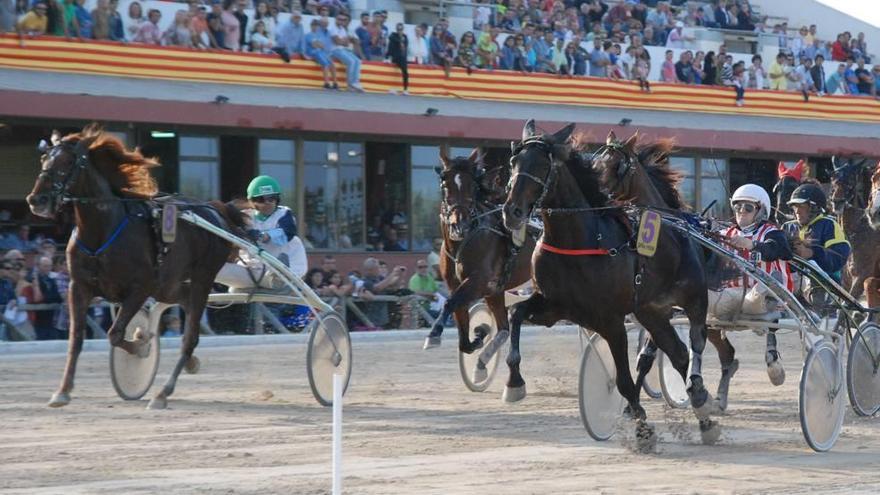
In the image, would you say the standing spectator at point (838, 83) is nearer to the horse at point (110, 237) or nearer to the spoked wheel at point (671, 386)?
the spoked wheel at point (671, 386)

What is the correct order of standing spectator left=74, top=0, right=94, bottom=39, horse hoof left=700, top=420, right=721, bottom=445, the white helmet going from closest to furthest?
horse hoof left=700, top=420, right=721, bottom=445 → the white helmet → standing spectator left=74, top=0, right=94, bottom=39

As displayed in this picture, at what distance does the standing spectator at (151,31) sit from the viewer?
19875mm

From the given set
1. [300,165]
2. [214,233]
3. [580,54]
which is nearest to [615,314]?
[214,233]

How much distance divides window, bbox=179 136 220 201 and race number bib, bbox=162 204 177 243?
10.4 m

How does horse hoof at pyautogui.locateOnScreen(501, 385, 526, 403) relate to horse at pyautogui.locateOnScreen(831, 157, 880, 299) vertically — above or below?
below

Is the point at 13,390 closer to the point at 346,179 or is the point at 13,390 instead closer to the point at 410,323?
the point at 410,323

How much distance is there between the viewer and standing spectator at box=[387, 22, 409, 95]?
2203 centimetres

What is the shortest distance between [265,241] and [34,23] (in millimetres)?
8379

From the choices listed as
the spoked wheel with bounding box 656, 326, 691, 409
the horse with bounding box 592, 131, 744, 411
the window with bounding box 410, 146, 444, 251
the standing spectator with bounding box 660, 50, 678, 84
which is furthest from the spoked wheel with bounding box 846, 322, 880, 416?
the standing spectator with bounding box 660, 50, 678, 84

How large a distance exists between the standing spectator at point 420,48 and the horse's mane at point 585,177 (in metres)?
14.6

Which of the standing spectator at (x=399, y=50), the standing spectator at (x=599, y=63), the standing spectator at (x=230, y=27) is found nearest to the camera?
the standing spectator at (x=230, y=27)

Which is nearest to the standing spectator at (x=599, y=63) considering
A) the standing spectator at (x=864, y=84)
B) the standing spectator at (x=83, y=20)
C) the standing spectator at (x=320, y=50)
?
the standing spectator at (x=320, y=50)

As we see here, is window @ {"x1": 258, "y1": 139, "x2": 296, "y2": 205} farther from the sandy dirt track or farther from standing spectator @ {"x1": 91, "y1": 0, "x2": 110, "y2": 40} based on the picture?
the sandy dirt track

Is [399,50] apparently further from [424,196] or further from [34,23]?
[34,23]
